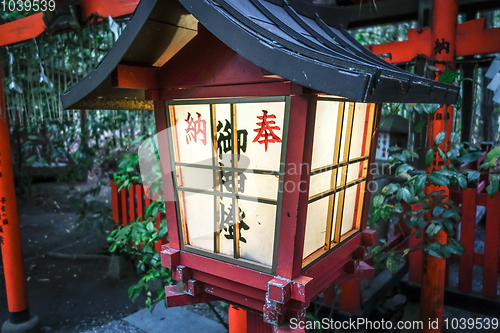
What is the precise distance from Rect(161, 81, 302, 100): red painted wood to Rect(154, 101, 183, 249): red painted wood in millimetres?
102

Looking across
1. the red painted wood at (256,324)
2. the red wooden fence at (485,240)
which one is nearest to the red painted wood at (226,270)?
the red painted wood at (256,324)

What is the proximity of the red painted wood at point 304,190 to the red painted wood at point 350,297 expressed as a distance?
2.26 meters

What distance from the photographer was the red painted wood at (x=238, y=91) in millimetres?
1527

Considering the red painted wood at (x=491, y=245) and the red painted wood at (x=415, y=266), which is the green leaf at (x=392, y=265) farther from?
the red painted wood at (x=491, y=245)

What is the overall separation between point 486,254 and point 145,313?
4.04 metres

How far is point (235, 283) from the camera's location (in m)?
1.92

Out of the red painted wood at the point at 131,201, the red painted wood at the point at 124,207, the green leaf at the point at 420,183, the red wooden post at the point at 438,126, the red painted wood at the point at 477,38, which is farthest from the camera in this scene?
the red painted wood at the point at 124,207

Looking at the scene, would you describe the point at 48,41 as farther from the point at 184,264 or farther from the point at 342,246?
the point at 342,246

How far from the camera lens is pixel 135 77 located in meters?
1.79

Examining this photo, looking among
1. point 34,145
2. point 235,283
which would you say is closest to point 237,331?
point 235,283

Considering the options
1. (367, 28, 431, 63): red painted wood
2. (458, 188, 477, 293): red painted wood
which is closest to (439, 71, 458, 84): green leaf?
(367, 28, 431, 63): red painted wood

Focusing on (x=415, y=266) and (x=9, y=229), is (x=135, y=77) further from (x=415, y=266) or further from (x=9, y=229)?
(x=415, y=266)

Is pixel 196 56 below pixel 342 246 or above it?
above

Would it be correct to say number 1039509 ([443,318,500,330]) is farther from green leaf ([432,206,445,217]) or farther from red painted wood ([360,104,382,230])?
red painted wood ([360,104,382,230])
